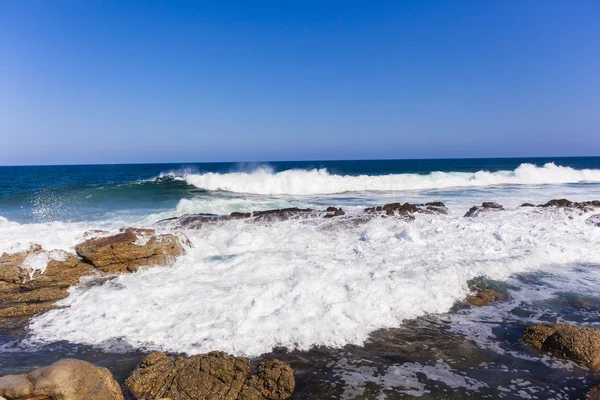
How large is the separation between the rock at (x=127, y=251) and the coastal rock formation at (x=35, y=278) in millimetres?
271

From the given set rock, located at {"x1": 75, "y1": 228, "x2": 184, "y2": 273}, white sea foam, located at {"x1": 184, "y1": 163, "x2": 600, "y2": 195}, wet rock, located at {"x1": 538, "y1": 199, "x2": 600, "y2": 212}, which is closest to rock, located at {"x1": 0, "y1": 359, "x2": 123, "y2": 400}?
rock, located at {"x1": 75, "y1": 228, "x2": 184, "y2": 273}

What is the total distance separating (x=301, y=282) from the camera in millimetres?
7387

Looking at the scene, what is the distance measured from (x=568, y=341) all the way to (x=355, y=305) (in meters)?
2.93

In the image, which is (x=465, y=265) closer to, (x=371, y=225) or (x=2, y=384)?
(x=371, y=225)

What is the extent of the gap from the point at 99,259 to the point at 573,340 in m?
8.75

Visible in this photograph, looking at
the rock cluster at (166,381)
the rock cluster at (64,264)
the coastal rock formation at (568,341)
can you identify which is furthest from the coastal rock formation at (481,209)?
the rock cluster at (166,381)

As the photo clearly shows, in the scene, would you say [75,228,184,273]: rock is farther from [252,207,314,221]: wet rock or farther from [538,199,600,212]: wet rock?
[538,199,600,212]: wet rock

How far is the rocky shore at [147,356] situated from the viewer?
13.0 ft

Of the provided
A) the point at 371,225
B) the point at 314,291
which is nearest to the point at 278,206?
the point at 371,225

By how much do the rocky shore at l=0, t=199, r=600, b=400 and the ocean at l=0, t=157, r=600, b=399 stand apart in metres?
0.28

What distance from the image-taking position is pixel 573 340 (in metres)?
5.07

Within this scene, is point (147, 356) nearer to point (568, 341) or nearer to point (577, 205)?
point (568, 341)

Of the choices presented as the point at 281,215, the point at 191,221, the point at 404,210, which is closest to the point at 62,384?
the point at 191,221

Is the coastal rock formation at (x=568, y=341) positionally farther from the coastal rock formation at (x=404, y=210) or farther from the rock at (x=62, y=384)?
the coastal rock formation at (x=404, y=210)
